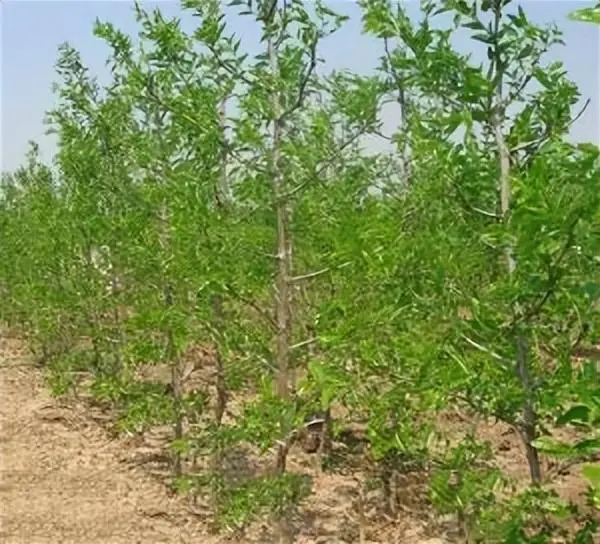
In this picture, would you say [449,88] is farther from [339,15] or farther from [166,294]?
[166,294]

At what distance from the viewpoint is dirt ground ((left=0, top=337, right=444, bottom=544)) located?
573 cm

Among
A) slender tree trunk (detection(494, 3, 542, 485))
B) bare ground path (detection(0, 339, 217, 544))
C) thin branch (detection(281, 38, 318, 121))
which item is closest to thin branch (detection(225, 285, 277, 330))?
thin branch (detection(281, 38, 318, 121))

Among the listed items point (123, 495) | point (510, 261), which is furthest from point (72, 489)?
point (510, 261)

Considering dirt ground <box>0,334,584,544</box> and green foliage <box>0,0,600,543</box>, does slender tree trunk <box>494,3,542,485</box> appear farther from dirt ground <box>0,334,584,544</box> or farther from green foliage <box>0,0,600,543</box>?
dirt ground <box>0,334,584,544</box>

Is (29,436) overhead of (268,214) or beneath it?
beneath

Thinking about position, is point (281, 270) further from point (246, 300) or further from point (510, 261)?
point (510, 261)

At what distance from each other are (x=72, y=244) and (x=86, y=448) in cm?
181

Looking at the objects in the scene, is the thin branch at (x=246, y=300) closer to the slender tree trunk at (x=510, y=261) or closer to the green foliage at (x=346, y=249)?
the green foliage at (x=346, y=249)

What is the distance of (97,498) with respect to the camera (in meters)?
6.46

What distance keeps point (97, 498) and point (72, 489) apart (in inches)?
13.1

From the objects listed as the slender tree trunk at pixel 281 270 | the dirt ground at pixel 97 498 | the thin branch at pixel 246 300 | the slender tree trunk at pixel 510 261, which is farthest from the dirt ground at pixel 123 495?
the slender tree trunk at pixel 510 261

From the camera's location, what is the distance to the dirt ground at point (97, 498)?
225 inches

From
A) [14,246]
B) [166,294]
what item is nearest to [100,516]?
[166,294]

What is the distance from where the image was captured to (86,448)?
776cm
